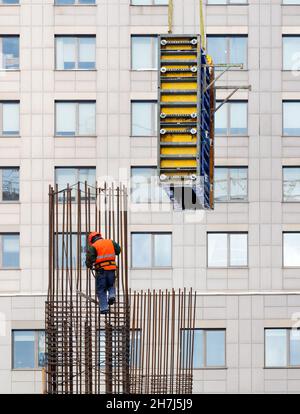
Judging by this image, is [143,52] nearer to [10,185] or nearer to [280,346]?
[10,185]

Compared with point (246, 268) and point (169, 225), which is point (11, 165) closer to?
point (169, 225)

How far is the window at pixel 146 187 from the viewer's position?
173 feet

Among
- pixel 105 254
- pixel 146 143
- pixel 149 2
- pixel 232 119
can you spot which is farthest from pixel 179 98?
pixel 105 254

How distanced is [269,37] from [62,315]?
25811 mm

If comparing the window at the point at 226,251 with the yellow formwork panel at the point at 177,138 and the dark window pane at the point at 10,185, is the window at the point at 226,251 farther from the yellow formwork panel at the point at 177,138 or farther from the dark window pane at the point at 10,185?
the dark window pane at the point at 10,185

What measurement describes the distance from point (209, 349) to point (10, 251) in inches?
336

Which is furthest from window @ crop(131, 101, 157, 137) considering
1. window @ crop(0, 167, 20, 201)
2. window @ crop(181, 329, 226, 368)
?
window @ crop(181, 329, 226, 368)

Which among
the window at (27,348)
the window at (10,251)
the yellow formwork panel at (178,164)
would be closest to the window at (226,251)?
the yellow formwork panel at (178,164)

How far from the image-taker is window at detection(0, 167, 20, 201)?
2098 inches

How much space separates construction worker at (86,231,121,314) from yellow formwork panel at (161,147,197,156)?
16320mm

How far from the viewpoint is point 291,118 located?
5362 centimetres

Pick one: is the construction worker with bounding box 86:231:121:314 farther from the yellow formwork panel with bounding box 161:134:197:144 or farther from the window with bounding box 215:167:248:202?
the window with bounding box 215:167:248:202

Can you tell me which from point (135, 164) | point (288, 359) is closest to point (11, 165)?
point (135, 164)
